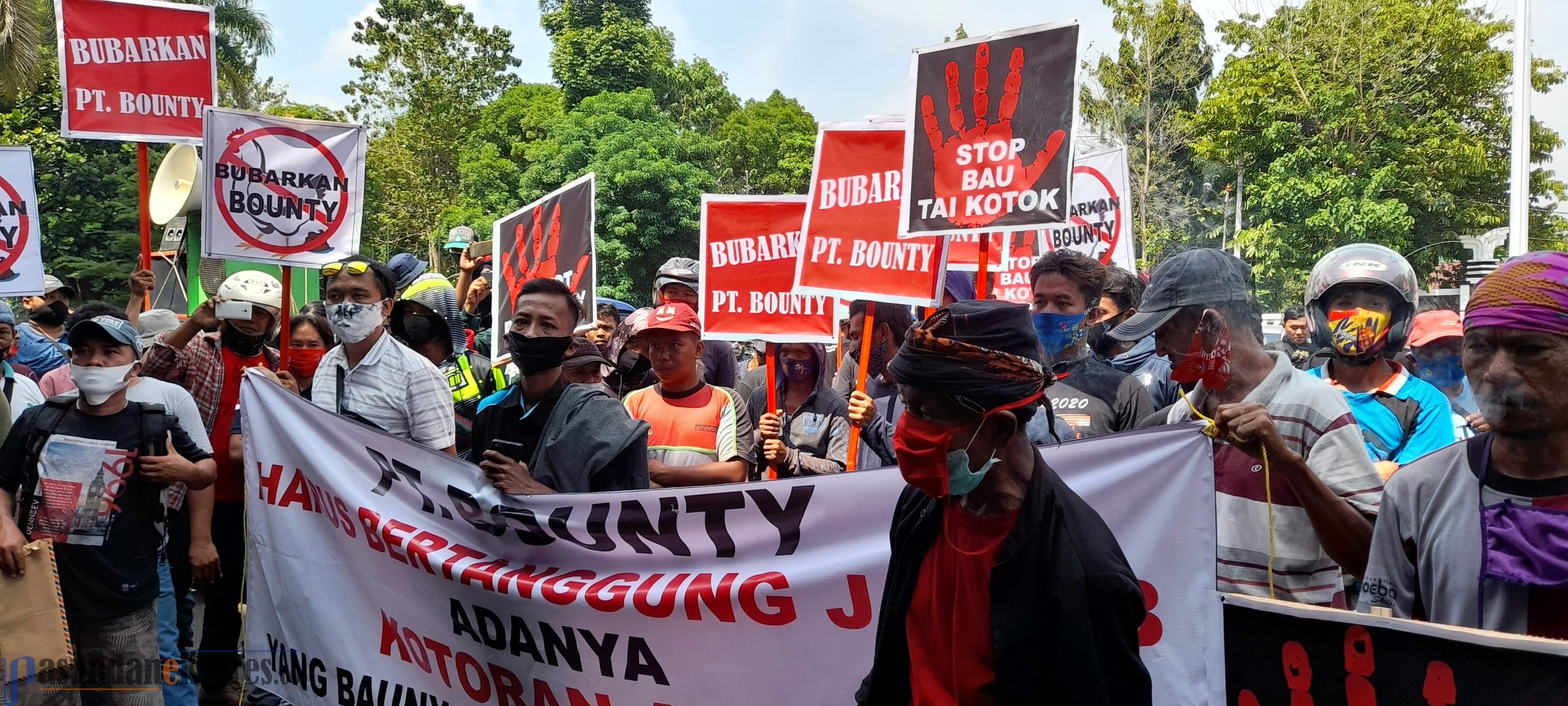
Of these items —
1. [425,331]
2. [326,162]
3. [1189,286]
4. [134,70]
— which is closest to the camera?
[1189,286]

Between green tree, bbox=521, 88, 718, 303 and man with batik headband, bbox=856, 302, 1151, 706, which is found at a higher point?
green tree, bbox=521, 88, 718, 303

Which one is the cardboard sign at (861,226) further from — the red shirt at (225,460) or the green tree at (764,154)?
the green tree at (764,154)

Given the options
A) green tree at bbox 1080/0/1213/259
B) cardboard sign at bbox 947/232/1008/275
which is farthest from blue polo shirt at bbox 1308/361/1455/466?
green tree at bbox 1080/0/1213/259

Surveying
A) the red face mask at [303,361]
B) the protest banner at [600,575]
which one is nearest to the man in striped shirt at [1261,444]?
the protest banner at [600,575]

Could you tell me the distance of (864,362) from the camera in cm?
588

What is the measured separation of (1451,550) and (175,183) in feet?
43.9

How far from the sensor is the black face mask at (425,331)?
22.2 ft

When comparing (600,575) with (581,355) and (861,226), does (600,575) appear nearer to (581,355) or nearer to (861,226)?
(581,355)

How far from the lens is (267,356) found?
21.6 ft

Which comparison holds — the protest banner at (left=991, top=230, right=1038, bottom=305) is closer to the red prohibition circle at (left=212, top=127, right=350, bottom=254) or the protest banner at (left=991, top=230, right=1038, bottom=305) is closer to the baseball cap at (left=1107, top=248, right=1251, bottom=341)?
the red prohibition circle at (left=212, top=127, right=350, bottom=254)

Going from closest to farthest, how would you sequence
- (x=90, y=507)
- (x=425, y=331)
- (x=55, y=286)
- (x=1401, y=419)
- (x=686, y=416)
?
(x=1401, y=419) < (x=90, y=507) < (x=686, y=416) < (x=425, y=331) < (x=55, y=286)

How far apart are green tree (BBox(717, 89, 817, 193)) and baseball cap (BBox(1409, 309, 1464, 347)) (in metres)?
43.2

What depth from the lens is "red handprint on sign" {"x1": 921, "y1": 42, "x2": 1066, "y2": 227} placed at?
5480mm

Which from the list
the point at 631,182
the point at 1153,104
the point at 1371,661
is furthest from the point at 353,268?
the point at 1153,104
